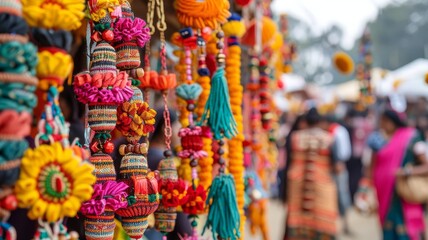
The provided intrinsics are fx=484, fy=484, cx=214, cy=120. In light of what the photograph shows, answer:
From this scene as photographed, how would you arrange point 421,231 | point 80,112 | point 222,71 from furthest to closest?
point 421,231 < point 80,112 < point 222,71

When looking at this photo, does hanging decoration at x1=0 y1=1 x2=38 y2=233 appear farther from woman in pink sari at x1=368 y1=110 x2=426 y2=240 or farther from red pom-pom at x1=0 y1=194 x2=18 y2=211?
woman in pink sari at x1=368 y1=110 x2=426 y2=240

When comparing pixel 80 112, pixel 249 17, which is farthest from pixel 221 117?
pixel 249 17

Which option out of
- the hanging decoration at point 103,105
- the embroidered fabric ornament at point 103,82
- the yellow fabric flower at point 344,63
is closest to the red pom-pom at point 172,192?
the hanging decoration at point 103,105

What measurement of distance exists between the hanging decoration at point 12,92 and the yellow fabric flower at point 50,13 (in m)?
0.03

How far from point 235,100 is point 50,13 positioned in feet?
2.71

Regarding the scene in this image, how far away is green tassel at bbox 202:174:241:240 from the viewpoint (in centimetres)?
143

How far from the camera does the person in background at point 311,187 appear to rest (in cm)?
395

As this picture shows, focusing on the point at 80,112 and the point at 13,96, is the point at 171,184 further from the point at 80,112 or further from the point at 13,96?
the point at 13,96

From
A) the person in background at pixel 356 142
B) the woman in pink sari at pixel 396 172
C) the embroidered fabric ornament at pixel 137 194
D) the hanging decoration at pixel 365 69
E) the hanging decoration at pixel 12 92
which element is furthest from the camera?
the person in background at pixel 356 142

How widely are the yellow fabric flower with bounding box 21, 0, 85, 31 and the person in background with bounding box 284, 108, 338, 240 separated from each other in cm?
332

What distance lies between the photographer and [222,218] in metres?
1.43

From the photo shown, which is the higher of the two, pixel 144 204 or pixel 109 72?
pixel 109 72

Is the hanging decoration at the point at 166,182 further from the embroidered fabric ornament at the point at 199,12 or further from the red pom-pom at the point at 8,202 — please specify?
the red pom-pom at the point at 8,202

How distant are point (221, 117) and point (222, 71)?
0.15 metres
